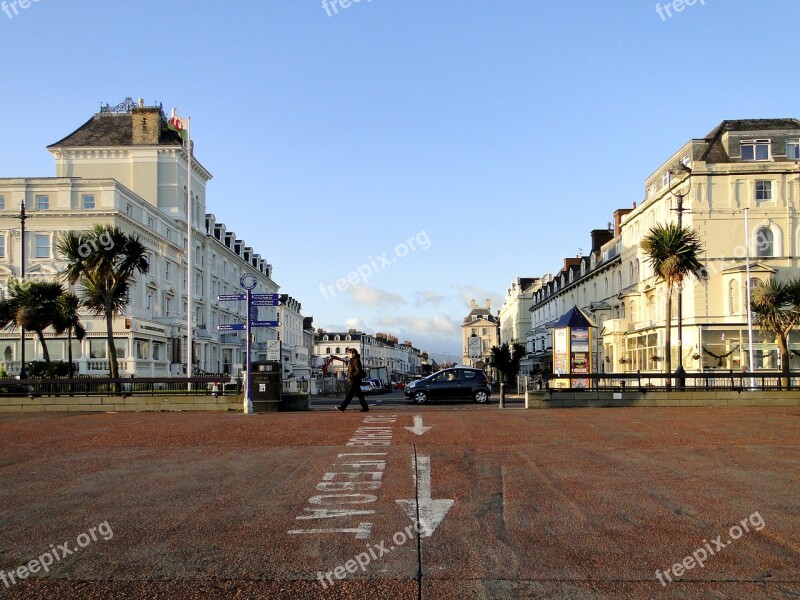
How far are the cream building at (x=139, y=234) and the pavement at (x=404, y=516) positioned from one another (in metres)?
26.0

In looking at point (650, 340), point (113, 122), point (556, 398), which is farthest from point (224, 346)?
point (556, 398)

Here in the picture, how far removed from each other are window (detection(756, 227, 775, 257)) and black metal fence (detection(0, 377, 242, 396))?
34198 mm

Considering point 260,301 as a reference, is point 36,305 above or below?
above

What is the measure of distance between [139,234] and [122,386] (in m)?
29.7

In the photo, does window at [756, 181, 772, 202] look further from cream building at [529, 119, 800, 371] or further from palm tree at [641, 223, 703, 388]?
palm tree at [641, 223, 703, 388]

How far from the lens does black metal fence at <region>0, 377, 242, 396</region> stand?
918 inches

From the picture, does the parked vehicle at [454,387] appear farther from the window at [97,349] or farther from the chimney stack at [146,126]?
the chimney stack at [146,126]

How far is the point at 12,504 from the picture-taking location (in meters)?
8.19

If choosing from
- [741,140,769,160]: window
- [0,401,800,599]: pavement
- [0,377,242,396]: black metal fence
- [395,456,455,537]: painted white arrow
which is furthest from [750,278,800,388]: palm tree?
[395,456,455,537]: painted white arrow

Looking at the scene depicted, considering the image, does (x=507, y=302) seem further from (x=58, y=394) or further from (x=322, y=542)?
(x=322, y=542)

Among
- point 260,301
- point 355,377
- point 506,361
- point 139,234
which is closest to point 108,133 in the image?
point 139,234

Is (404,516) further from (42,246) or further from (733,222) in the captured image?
(42,246)

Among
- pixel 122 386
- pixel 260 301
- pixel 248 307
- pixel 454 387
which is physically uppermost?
pixel 260 301

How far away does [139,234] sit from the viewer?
174 ft
